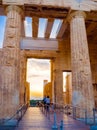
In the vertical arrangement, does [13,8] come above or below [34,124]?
above

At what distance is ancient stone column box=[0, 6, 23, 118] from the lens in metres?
10.5

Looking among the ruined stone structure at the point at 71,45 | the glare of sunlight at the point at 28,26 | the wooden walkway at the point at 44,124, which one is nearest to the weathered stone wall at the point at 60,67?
the glare of sunlight at the point at 28,26

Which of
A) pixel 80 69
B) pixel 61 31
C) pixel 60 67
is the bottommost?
pixel 80 69

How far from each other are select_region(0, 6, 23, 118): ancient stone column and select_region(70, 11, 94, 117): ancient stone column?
355 cm

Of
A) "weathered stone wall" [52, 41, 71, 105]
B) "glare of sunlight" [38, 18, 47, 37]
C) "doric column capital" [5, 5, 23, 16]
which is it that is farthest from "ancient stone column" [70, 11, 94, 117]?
"weathered stone wall" [52, 41, 71, 105]

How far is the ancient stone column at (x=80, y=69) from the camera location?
11.3m

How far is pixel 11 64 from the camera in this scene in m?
11.0

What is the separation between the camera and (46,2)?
1255 cm

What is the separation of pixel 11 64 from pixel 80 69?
13.8ft

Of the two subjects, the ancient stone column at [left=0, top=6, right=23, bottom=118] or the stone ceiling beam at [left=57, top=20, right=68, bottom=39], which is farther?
the stone ceiling beam at [left=57, top=20, right=68, bottom=39]

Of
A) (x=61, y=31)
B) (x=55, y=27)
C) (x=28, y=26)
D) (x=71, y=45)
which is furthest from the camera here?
(x=55, y=27)

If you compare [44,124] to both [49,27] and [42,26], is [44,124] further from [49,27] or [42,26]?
[42,26]

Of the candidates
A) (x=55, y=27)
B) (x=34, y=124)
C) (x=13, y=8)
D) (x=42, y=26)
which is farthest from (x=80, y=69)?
(x=55, y=27)

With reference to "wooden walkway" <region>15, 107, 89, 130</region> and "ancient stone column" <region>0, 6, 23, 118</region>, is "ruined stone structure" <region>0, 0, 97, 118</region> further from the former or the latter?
"wooden walkway" <region>15, 107, 89, 130</region>
